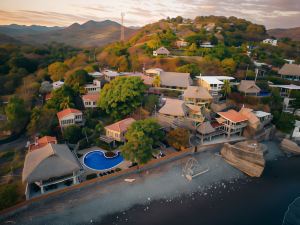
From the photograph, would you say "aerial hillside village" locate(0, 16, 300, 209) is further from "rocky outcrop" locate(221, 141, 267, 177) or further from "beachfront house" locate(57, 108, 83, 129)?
"rocky outcrop" locate(221, 141, 267, 177)

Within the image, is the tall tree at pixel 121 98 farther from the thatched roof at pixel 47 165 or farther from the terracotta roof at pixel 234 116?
the terracotta roof at pixel 234 116

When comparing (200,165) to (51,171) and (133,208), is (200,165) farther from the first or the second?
(51,171)

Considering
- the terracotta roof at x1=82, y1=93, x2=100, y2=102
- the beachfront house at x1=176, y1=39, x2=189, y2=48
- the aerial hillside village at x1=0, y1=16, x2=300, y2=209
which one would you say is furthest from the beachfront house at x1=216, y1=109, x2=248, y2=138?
the beachfront house at x1=176, y1=39, x2=189, y2=48

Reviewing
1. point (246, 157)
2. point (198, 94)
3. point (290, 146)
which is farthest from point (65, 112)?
point (290, 146)

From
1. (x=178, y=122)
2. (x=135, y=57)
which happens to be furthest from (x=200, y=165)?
(x=135, y=57)

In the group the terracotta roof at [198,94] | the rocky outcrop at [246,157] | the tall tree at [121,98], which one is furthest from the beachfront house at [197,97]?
the rocky outcrop at [246,157]

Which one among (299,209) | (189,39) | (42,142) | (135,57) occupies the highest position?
(189,39)

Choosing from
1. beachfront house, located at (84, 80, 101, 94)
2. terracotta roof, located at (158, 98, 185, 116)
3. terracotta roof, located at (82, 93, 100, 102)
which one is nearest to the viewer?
terracotta roof, located at (158, 98, 185, 116)
